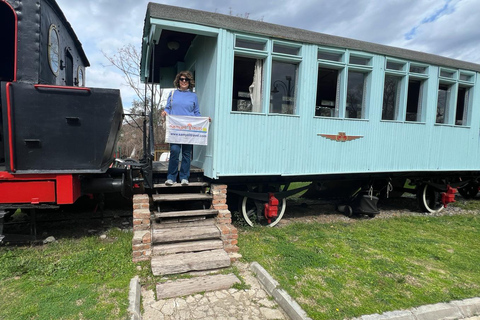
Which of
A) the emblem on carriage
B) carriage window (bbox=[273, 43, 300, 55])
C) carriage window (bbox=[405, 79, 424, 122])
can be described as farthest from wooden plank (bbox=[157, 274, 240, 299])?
carriage window (bbox=[405, 79, 424, 122])

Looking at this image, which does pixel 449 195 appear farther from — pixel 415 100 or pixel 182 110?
pixel 182 110

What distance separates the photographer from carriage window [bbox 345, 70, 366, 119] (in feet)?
17.0

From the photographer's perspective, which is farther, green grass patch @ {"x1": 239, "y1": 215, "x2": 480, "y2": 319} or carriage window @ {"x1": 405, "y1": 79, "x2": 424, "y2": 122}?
carriage window @ {"x1": 405, "y1": 79, "x2": 424, "y2": 122}

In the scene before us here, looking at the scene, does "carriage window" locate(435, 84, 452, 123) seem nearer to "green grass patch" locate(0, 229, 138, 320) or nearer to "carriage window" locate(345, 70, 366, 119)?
"carriage window" locate(345, 70, 366, 119)

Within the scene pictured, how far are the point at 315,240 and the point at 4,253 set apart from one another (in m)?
4.44

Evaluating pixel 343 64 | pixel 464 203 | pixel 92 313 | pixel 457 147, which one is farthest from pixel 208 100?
pixel 464 203

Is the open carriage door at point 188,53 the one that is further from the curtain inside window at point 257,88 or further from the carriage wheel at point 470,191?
the carriage wheel at point 470,191

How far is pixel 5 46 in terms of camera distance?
491 cm

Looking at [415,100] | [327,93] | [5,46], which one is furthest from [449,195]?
[5,46]

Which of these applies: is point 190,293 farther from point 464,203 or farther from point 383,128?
point 464,203

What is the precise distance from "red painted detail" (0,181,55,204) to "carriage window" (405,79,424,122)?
21.3 ft

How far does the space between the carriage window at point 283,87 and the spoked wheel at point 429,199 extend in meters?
4.39

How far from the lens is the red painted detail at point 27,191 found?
346 centimetres

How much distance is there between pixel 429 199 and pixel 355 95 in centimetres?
393
